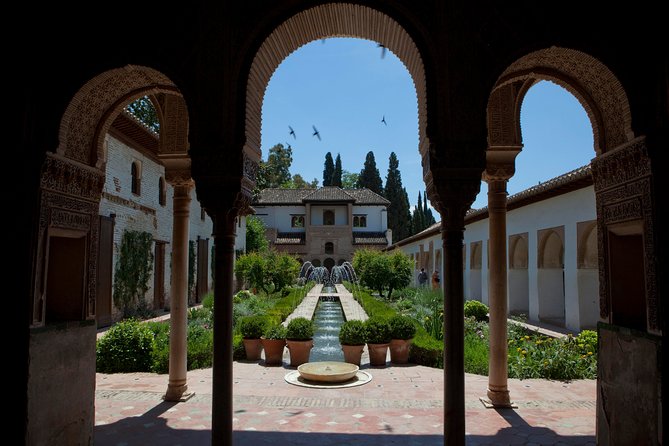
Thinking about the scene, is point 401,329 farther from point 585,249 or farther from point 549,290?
point 549,290

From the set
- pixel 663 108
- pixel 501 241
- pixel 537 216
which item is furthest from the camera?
pixel 537 216

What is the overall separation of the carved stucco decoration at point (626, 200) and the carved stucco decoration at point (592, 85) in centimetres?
19

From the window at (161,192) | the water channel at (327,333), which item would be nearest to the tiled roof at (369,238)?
the water channel at (327,333)

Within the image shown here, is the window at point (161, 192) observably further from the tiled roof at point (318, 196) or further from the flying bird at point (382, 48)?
the tiled roof at point (318, 196)

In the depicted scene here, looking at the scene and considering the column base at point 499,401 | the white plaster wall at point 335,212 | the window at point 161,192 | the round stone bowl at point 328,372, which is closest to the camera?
the column base at point 499,401

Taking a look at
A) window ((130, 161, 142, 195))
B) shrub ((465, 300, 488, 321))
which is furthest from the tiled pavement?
window ((130, 161, 142, 195))

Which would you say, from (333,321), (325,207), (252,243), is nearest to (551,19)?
(333,321)

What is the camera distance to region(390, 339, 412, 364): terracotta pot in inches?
367

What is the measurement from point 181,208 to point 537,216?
1168 cm

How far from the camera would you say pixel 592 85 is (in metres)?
5.22

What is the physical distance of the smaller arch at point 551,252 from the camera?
15.0 meters

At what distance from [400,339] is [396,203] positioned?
46292mm

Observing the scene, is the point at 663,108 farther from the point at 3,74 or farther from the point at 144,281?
the point at 144,281

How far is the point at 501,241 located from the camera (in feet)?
22.5
